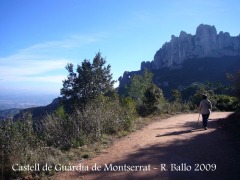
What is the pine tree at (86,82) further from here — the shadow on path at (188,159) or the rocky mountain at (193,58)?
the rocky mountain at (193,58)

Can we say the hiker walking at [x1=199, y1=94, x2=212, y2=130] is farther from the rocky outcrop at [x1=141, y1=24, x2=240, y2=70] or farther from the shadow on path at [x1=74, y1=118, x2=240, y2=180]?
the rocky outcrop at [x1=141, y1=24, x2=240, y2=70]

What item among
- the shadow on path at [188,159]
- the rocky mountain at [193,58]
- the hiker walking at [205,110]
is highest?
the rocky mountain at [193,58]

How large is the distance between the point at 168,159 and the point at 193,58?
101 meters

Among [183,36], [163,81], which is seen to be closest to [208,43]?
[183,36]

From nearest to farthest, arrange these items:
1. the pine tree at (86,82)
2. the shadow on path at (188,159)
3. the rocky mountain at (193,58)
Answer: the shadow on path at (188,159)
the pine tree at (86,82)
the rocky mountain at (193,58)

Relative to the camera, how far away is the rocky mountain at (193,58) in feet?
289

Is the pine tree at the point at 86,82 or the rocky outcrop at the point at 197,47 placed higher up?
the rocky outcrop at the point at 197,47

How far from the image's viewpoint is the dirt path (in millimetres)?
5726

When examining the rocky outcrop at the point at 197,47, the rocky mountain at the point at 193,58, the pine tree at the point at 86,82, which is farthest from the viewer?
Result: the rocky outcrop at the point at 197,47

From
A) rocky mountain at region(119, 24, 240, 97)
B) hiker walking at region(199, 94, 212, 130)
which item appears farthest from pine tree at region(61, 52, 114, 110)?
rocky mountain at region(119, 24, 240, 97)

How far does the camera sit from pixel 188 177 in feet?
18.1

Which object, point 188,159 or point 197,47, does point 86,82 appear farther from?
point 197,47

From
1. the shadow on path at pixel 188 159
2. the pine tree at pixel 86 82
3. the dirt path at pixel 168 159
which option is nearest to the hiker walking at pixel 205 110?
the dirt path at pixel 168 159

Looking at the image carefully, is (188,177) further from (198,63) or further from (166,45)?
(166,45)
